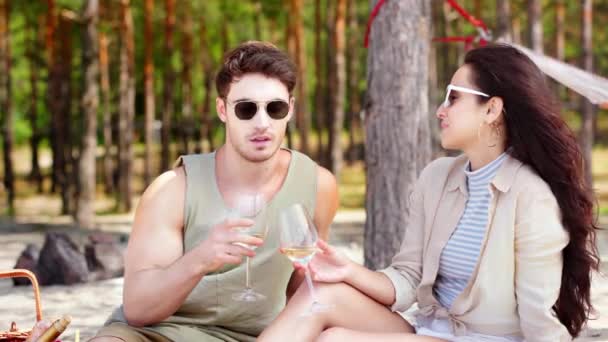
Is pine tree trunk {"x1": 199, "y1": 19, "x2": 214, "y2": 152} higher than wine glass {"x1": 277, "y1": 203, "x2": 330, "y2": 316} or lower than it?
lower

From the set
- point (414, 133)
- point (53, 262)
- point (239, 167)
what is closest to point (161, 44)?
point (53, 262)

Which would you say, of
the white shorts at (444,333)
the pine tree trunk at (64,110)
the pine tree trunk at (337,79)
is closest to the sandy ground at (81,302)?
the white shorts at (444,333)

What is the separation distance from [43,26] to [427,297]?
1104 inches

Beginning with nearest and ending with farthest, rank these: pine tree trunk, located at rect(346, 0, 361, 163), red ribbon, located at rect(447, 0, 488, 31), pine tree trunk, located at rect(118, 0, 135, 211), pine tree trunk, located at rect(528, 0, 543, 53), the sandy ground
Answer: the sandy ground
red ribbon, located at rect(447, 0, 488, 31)
pine tree trunk, located at rect(528, 0, 543, 53)
pine tree trunk, located at rect(118, 0, 135, 211)
pine tree trunk, located at rect(346, 0, 361, 163)

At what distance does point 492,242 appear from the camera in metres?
3.52

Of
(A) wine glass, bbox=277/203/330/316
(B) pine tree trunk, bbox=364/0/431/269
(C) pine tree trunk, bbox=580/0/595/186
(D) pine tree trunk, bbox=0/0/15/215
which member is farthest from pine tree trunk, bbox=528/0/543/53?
(A) wine glass, bbox=277/203/330/316

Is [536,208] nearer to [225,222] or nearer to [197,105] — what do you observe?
[225,222]

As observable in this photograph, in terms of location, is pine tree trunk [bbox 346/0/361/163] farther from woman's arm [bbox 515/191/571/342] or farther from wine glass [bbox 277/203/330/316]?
wine glass [bbox 277/203/330/316]

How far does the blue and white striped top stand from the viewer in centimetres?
365

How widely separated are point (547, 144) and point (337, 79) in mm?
22283

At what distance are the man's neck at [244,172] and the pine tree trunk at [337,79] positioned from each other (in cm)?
2128

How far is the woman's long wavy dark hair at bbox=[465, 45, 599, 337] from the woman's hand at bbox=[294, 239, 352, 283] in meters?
0.75

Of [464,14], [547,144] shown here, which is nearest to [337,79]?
[464,14]

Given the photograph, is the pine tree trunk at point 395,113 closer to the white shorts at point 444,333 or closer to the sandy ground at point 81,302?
the sandy ground at point 81,302
